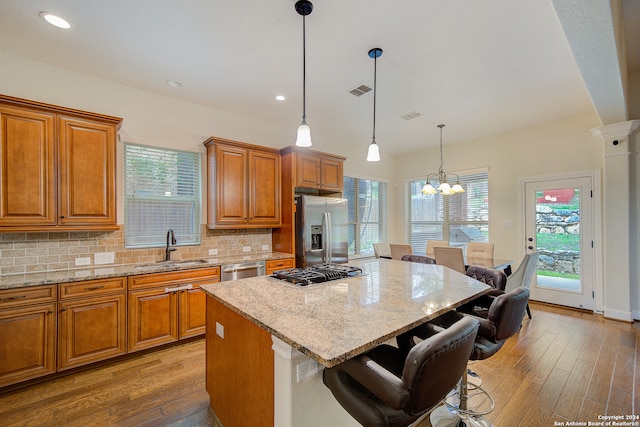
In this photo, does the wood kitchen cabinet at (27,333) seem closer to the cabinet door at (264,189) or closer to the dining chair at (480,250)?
the cabinet door at (264,189)

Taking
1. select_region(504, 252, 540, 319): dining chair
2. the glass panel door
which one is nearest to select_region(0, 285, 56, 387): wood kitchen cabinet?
select_region(504, 252, 540, 319): dining chair

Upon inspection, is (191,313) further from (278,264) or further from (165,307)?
(278,264)

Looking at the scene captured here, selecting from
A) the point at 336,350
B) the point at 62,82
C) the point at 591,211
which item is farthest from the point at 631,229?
the point at 62,82

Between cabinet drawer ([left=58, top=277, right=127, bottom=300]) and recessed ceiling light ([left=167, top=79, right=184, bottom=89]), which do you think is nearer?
cabinet drawer ([left=58, top=277, right=127, bottom=300])

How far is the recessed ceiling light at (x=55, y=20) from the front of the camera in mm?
2084

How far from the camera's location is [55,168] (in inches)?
99.5

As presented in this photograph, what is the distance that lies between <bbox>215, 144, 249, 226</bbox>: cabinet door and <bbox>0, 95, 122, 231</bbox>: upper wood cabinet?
108 cm

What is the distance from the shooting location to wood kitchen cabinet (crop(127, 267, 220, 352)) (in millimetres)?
2739

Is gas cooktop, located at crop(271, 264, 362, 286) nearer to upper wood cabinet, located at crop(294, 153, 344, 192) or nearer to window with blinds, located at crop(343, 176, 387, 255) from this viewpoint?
upper wood cabinet, located at crop(294, 153, 344, 192)

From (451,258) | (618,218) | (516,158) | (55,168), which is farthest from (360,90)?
(618,218)

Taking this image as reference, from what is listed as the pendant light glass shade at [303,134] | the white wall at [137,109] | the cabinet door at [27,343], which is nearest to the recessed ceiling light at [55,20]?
the white wall at [137,109]

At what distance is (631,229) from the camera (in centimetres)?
371

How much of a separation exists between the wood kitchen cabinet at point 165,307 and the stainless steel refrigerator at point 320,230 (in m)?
1.31

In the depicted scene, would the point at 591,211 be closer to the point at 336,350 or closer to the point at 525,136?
the point at 525,136
